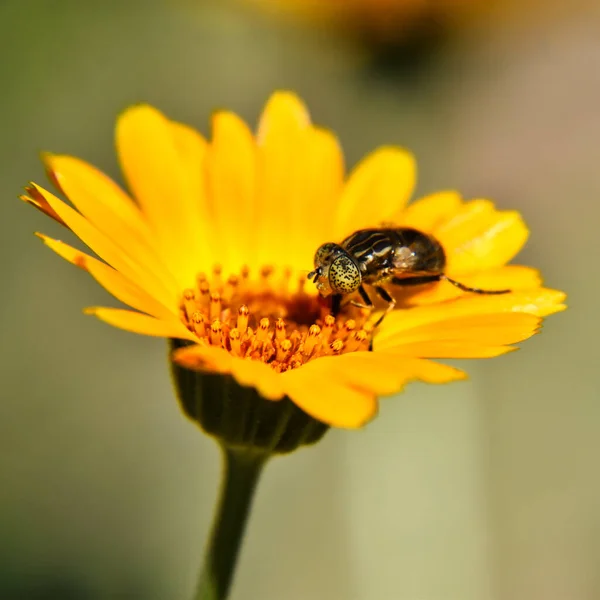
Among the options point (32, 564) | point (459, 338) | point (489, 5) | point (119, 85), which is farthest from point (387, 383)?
point (489, 5)

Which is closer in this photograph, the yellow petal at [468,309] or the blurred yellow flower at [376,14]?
the yellow petal at [468,309]

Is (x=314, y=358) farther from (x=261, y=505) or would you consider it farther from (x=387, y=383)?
(x=261, y=505)

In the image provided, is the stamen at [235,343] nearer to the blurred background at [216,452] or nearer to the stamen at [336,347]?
the stamen at [336,347]

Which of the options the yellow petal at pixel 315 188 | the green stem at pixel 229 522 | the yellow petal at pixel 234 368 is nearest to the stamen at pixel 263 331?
the green stem at pixel 229 522

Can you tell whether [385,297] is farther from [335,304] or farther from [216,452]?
[216,452]

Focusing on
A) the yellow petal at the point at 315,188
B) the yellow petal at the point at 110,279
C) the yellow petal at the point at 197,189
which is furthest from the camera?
the yellow petal at the point at 315,188

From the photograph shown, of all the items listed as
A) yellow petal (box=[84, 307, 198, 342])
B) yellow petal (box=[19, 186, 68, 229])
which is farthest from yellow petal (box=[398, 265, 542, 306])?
yellow petal (box=[19, 186, 68, 229])
